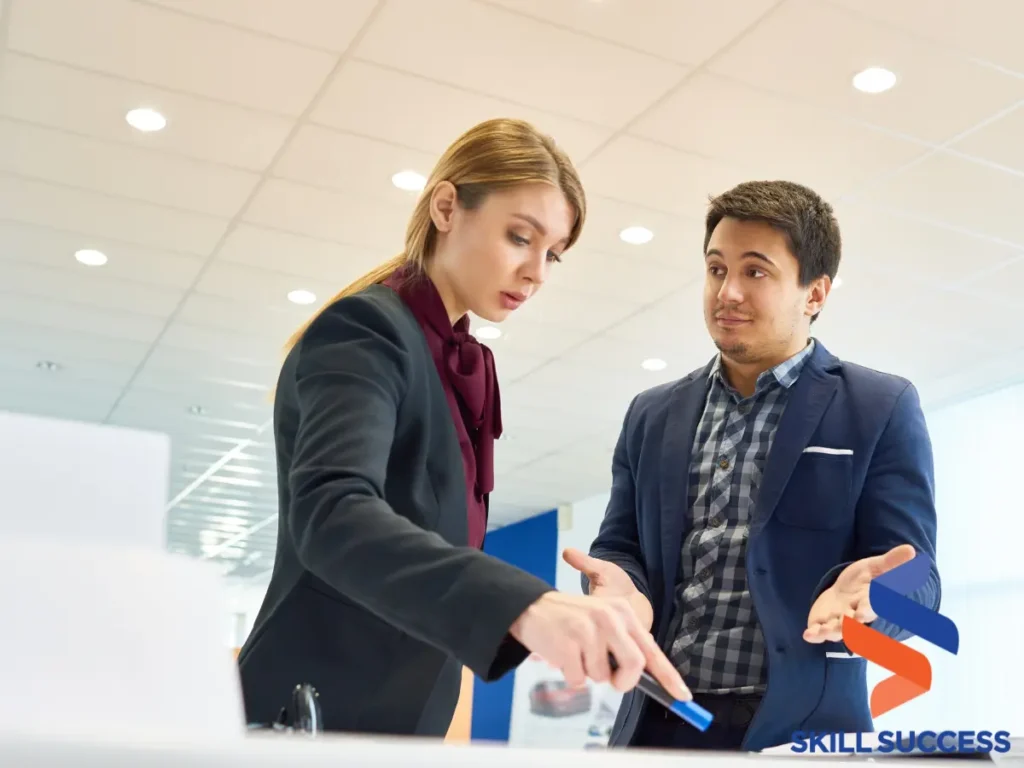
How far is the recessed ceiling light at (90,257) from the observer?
594 centimetres

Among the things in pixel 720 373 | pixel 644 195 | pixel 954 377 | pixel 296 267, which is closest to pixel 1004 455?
pixel 954 377

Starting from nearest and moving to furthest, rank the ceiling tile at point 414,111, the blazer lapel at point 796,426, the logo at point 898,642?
the logo at point 898,642 < the blazer lapel at point 796,426 < the ceiling tile at point 414,111

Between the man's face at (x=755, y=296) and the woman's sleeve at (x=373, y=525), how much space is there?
0.78 meters

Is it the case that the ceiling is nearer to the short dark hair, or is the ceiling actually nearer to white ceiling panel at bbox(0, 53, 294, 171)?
white ceiling panel at bbox(0, 53, 294, 171)

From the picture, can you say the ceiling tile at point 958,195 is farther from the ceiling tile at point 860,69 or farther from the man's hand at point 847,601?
the man's hand at point 847,601

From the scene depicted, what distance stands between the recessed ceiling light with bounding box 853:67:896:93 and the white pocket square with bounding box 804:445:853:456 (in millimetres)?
2852

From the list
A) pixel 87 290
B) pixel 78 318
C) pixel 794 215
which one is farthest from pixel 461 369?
pixel 78 318

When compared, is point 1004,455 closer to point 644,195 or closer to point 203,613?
Answer: point 644,195

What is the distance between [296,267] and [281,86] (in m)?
1.79

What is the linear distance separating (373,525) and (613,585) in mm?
639

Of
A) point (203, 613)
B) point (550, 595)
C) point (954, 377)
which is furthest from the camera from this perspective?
point (954, 377)

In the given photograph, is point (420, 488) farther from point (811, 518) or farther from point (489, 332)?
Result: point (489, 332)

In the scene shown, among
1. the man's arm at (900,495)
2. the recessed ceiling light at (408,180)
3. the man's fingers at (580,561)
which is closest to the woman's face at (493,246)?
the man's fingers at (580,561)

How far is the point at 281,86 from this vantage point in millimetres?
4316
